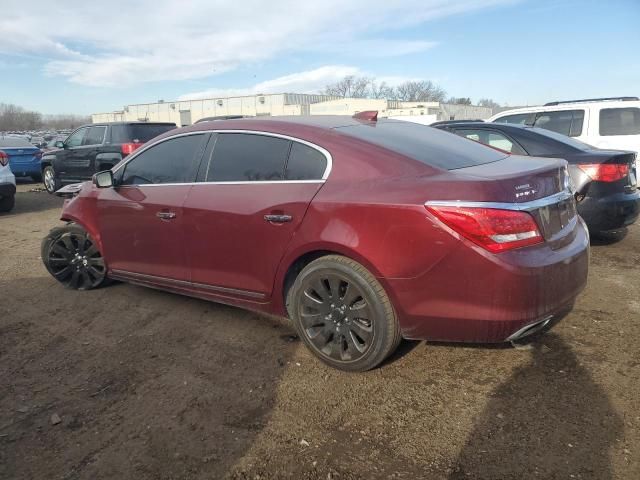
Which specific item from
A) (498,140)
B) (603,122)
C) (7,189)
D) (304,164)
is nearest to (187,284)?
(304,164)

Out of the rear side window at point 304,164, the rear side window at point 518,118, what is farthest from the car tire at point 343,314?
the rear side window at point 518,118

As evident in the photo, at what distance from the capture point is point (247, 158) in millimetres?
3525

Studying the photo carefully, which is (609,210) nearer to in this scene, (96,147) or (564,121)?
(564,121)

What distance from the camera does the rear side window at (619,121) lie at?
8.14 meters

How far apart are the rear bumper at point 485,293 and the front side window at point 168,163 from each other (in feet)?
6.21

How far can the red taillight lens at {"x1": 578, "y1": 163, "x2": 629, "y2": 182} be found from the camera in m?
5.09

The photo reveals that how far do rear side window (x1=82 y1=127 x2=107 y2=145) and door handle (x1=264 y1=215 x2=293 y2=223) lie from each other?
925 cm

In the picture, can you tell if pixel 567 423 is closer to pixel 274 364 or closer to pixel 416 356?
Answer: pixel 416 356

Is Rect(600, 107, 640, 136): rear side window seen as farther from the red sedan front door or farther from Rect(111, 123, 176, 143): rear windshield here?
Rect(111, 123, 176, 143): rear windshield

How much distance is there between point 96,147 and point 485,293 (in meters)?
10.4

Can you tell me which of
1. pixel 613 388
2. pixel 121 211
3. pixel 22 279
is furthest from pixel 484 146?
pixel 22 279

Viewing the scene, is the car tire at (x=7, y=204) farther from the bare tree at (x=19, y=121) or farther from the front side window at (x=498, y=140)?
the bare tree at (x=19, y=121)

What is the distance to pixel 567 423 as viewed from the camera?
2.49 meters

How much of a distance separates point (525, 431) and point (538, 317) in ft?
1.95
